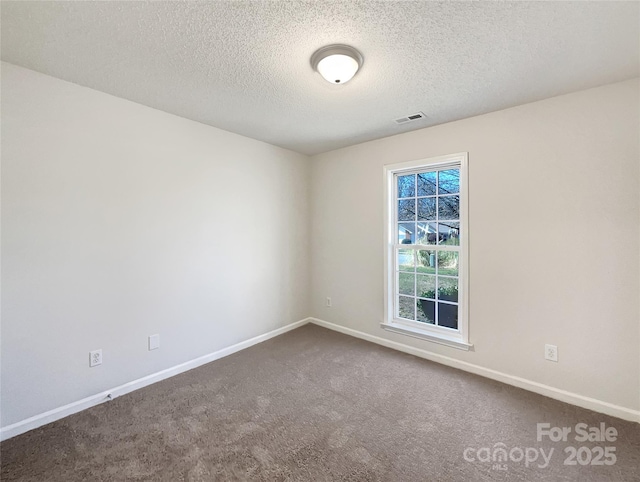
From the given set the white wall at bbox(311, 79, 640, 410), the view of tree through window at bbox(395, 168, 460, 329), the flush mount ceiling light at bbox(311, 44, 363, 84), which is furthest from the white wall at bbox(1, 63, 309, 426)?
the white wall at bbox(311, 79, 640, 410)

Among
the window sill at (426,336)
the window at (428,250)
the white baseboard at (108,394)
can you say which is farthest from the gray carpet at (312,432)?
the window at (428,250)

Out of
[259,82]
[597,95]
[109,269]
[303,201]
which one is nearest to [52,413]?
[109,269]

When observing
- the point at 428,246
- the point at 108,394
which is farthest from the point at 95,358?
the point at 428,246

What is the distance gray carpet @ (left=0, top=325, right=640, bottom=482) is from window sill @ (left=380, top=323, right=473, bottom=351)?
245 millimetres

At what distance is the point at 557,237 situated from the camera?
7.45ft

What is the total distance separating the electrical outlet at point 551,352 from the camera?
2.29m

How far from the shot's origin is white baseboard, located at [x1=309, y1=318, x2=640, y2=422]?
204cm

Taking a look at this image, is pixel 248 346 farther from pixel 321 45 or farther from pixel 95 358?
pixel 321 45

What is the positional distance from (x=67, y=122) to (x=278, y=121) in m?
1.66

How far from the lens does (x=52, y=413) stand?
2002 mm

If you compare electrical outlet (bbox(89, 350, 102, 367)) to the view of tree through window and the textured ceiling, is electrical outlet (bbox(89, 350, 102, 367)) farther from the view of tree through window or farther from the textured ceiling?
the view of tree through window

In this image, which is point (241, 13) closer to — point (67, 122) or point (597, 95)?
point (67, 122)

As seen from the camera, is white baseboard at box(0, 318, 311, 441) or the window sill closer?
white baseboard at box(0, 318, 311, 441)

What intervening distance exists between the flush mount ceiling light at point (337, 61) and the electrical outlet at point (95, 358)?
2.69m
